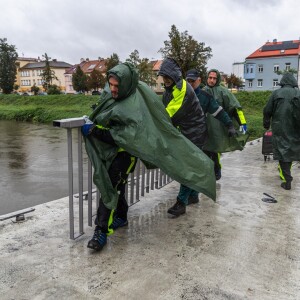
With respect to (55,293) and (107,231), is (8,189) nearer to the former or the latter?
(107,231)

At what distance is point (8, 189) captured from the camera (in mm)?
6688

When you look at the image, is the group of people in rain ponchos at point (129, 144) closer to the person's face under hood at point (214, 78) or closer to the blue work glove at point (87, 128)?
the blue work glove at point (87, 128)

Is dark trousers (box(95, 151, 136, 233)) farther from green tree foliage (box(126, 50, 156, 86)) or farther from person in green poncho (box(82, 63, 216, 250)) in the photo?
green tree foliage (box(126, 50, 156, 86))

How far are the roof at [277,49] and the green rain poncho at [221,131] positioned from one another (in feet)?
167

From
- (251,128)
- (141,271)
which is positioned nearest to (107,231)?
(141,271)

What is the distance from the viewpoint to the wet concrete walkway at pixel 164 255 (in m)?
2.53

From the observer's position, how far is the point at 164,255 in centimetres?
306

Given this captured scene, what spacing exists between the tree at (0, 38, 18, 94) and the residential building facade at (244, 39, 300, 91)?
1549 inches

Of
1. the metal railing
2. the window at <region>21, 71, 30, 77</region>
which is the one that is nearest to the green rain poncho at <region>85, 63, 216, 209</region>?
the metal railing

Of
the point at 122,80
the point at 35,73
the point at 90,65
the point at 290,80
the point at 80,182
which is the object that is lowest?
the point at 80,182

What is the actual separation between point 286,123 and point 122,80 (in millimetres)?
3266

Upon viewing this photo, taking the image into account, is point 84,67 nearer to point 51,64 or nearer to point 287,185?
point 51,64

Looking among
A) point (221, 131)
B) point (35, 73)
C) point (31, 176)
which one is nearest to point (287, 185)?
point (221, 131)

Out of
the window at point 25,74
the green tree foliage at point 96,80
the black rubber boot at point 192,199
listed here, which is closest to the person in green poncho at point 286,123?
the black rubber boot at point 192,199
